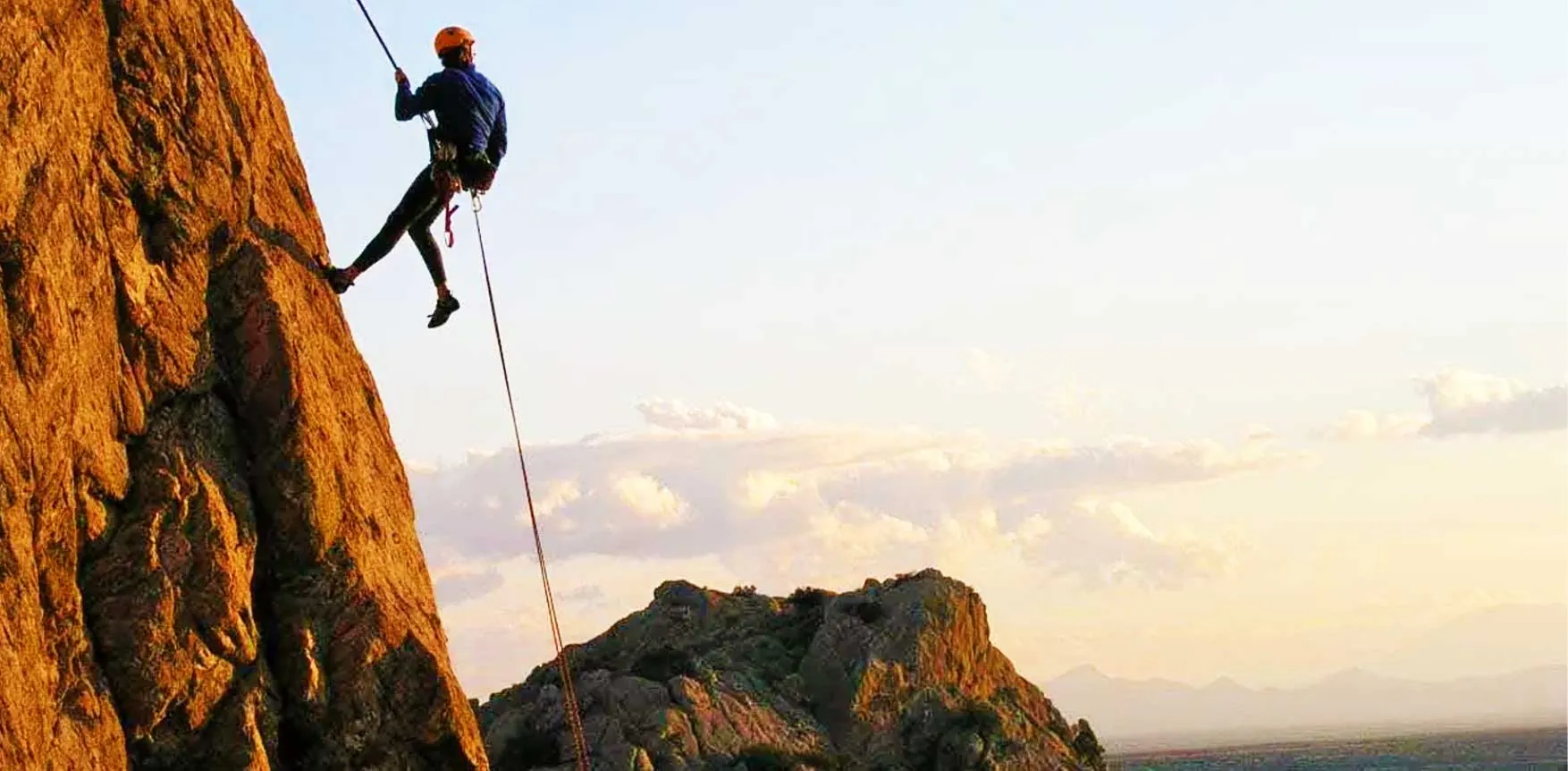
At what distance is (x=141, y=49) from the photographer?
15.5 m

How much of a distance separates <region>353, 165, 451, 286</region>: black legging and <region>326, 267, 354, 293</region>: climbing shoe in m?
0.18

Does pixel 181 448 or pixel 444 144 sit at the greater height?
pixel 444 144

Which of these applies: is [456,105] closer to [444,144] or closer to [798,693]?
[444,144]

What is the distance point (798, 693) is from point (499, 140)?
Result: 34088 mm

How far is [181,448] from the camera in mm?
14727

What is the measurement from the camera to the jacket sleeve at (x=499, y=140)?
19859mm

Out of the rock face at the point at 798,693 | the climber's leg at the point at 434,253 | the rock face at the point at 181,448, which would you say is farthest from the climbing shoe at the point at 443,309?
the rock face at the point at 798,693

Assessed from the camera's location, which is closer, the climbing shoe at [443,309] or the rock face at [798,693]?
the climbing shoe at [443,309]

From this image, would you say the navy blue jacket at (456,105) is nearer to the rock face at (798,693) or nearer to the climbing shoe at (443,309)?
the climbing shoe at (443,309)

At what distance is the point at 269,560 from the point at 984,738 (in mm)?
36196

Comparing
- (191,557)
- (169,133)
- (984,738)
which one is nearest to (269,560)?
(191,557)

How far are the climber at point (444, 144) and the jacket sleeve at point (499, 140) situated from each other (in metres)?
0.18

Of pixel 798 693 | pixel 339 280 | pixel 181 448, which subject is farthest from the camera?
pixel 798 693

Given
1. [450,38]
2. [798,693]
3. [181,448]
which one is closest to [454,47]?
[450,38]
